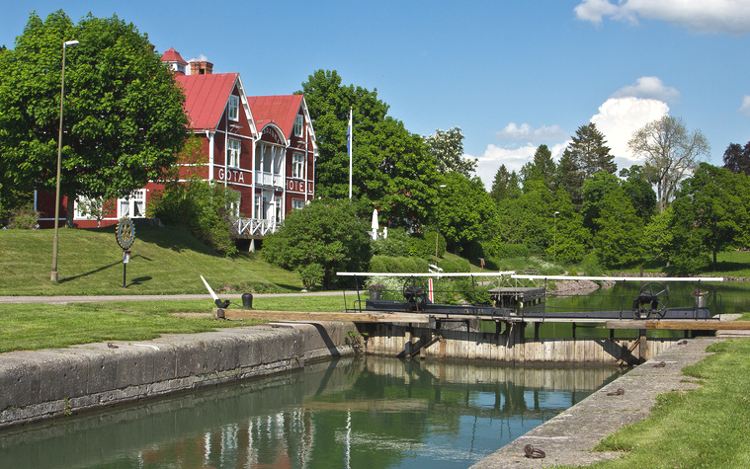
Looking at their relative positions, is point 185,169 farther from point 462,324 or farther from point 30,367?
point 30,367

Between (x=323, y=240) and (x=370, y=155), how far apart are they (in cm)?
2686

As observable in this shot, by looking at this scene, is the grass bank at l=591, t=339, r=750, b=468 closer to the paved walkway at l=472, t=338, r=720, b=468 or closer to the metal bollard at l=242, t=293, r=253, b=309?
the paved walkway at l=472, t=338, r=720, b=468

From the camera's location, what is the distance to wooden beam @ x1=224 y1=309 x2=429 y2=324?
98.3ft

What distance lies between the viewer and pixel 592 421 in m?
14.5

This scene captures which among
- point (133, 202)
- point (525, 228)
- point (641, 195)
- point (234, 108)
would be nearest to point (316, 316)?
A: point (133, 202)

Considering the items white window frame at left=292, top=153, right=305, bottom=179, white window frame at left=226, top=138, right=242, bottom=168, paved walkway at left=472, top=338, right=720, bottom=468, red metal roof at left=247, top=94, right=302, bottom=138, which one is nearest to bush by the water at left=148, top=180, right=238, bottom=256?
white window frame at left=226, top=138, right=242, bottom=168

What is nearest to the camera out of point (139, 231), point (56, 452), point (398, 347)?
point (56, 452)

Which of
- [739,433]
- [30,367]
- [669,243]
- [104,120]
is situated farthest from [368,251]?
[669,243]

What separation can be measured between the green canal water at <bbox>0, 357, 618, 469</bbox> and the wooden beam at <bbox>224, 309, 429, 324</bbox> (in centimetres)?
162

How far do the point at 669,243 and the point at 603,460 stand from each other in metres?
94.5

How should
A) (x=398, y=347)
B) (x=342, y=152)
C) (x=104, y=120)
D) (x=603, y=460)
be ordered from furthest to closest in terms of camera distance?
(x=342, y=152)
(x=104, y=120)
(x=398, y=347)
(x=603, y=460)

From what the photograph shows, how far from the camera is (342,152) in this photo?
7719cm

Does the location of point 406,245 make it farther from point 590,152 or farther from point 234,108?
point 590,152

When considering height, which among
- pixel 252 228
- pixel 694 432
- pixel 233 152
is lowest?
pixel 694 432
